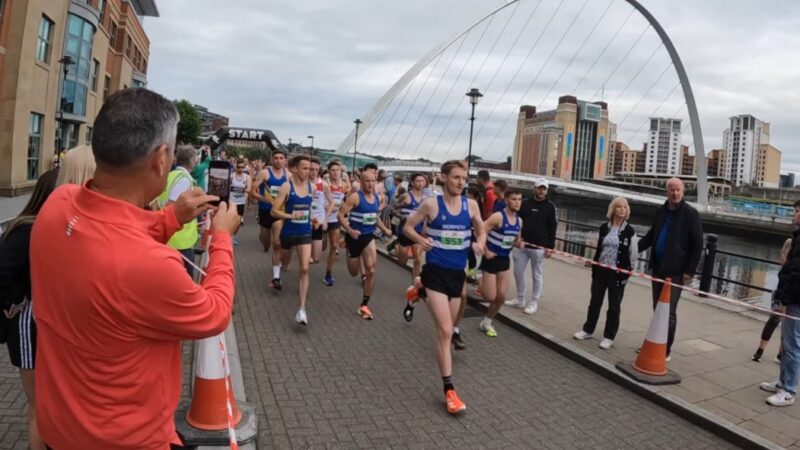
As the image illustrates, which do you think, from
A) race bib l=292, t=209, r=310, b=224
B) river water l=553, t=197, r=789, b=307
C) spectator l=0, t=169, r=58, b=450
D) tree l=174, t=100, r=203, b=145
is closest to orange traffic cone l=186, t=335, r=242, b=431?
spectator l=0, t=169, r=58, b=450

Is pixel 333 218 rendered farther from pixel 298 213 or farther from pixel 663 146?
pixel 663 146

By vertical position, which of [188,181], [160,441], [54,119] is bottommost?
[160,441]

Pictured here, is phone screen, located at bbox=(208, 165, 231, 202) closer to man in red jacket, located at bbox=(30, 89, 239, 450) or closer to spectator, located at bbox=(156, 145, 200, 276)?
spectator, located at bbox=(156, 145, 200, 276)

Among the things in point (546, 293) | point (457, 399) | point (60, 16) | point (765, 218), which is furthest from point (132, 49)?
point (765, 218)

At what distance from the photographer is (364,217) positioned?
7.55 m

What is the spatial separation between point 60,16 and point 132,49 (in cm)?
2192

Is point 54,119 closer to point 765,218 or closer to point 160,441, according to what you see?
point 160,441

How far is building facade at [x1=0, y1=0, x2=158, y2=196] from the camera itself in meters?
20.8

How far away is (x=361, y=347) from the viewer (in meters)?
5.72

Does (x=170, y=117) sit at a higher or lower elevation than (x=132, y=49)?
lower

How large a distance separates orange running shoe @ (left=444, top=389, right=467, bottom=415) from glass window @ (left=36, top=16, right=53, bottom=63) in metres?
26.1

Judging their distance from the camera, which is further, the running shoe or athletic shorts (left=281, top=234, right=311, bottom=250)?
athletic shorts (left=281, top=234, right=311, bottom=250)

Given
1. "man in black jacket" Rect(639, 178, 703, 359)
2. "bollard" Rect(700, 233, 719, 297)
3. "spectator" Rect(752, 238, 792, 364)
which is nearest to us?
"man in black jacket" Rect(639, 178, 703, 359)

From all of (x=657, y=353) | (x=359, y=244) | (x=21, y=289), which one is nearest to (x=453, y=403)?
(x=657, y=353)
